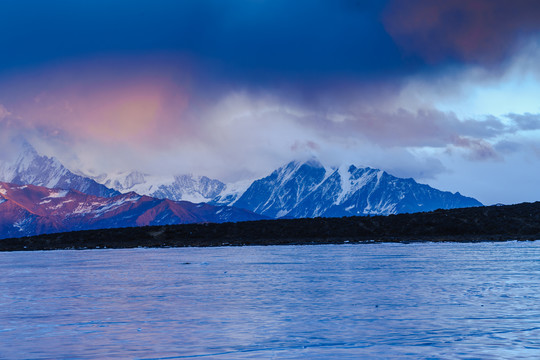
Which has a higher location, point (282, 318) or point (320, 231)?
point (320, 231)

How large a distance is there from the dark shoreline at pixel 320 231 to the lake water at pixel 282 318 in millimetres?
95188

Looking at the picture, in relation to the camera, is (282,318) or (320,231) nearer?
(282,318)

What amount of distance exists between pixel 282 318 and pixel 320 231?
13481 cm

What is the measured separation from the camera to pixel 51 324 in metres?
24.9

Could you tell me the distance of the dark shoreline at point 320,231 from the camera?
140250 millimetres

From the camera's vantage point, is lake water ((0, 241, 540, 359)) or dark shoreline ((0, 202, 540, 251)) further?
dark shoreline ((0, 202, 540, 251))

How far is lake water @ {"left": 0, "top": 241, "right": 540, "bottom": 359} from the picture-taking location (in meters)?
19.0

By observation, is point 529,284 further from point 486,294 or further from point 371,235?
point 371,235

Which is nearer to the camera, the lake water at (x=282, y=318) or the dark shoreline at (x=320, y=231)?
the lake water at (x=282, y=318)

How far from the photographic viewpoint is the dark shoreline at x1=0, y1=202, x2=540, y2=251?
460 ft

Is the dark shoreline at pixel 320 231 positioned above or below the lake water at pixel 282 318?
above

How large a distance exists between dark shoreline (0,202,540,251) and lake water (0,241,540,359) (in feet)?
312

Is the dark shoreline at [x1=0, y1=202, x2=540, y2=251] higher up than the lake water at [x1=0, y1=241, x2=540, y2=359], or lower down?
higher up

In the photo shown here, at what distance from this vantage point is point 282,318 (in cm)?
2508
